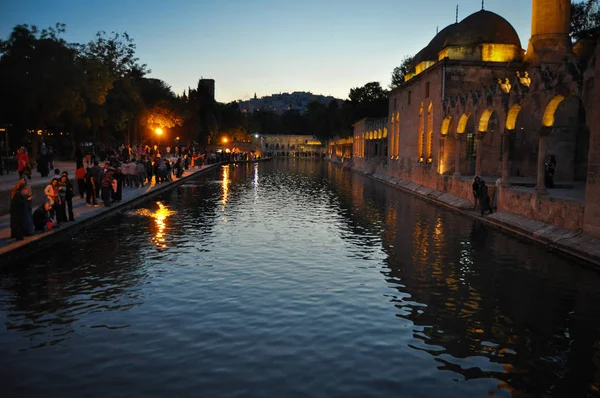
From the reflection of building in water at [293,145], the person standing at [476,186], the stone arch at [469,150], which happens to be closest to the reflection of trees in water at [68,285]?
the person standing at [476,186]

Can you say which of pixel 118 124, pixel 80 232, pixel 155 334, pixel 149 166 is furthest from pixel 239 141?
pixel 155 334

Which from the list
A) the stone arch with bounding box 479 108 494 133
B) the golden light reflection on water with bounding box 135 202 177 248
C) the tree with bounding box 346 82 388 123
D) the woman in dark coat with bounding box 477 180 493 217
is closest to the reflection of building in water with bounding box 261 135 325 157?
the tree with bounding box 346 82 388 123

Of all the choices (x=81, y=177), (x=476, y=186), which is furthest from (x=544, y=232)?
(x=81, y=177)

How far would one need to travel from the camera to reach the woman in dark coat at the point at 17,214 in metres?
11.6

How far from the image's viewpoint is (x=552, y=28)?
85.9 feet

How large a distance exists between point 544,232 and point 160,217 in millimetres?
12344

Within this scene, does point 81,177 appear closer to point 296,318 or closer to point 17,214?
point 17,214

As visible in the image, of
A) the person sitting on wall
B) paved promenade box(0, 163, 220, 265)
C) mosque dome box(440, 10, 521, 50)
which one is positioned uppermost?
mosque dome box(440, 10, 521, 50)

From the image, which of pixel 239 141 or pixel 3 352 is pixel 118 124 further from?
pixel 239 141

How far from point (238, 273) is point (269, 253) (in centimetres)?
192

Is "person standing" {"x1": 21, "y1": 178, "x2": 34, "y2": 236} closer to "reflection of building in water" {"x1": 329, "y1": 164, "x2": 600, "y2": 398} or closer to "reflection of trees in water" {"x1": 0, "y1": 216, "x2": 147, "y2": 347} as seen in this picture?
"reflection of trees in water" {"x1": 0, "y1": 216, "x2": 147, "y2": 347}

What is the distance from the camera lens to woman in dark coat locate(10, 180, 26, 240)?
11.6 metres

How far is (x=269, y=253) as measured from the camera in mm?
11781

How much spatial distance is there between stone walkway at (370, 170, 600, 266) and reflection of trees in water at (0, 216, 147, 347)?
9.90 meters
